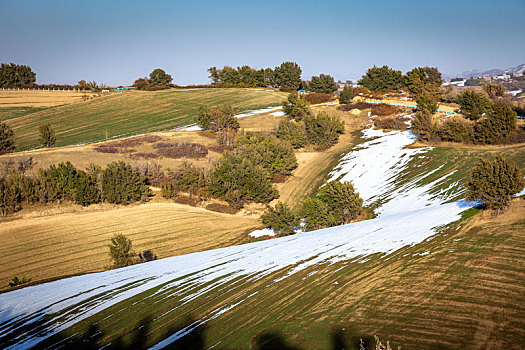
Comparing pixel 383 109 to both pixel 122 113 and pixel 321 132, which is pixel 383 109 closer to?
pixel 321 132

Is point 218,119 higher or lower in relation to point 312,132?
higher

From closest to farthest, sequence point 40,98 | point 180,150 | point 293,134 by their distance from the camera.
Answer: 1. point 180,150
2. point 293,134
3. point 40,98

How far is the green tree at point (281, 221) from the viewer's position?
1206 inches

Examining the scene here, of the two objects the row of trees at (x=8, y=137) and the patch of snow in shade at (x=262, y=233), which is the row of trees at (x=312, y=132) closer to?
the patch of snow in shade at (x=262, y=233)

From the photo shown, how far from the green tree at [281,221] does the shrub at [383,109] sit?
42925mm

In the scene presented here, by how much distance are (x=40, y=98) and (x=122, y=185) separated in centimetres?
6832

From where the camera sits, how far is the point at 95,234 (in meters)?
30.2

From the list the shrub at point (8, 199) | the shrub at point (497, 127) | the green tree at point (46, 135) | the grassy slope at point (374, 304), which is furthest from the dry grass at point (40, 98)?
the grassy slope at point (374, 304)

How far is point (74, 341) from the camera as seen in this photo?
13.6 m

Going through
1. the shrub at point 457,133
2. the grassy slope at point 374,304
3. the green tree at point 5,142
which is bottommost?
the grassy slope at point 374,304

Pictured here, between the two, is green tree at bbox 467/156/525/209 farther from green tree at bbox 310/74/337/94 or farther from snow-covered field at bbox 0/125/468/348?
green tree at bbox 310/74/337/94

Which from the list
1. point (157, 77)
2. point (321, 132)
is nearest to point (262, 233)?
point (321, 132)

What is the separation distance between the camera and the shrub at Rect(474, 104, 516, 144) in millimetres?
40500

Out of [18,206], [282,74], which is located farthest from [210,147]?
[282,74]
